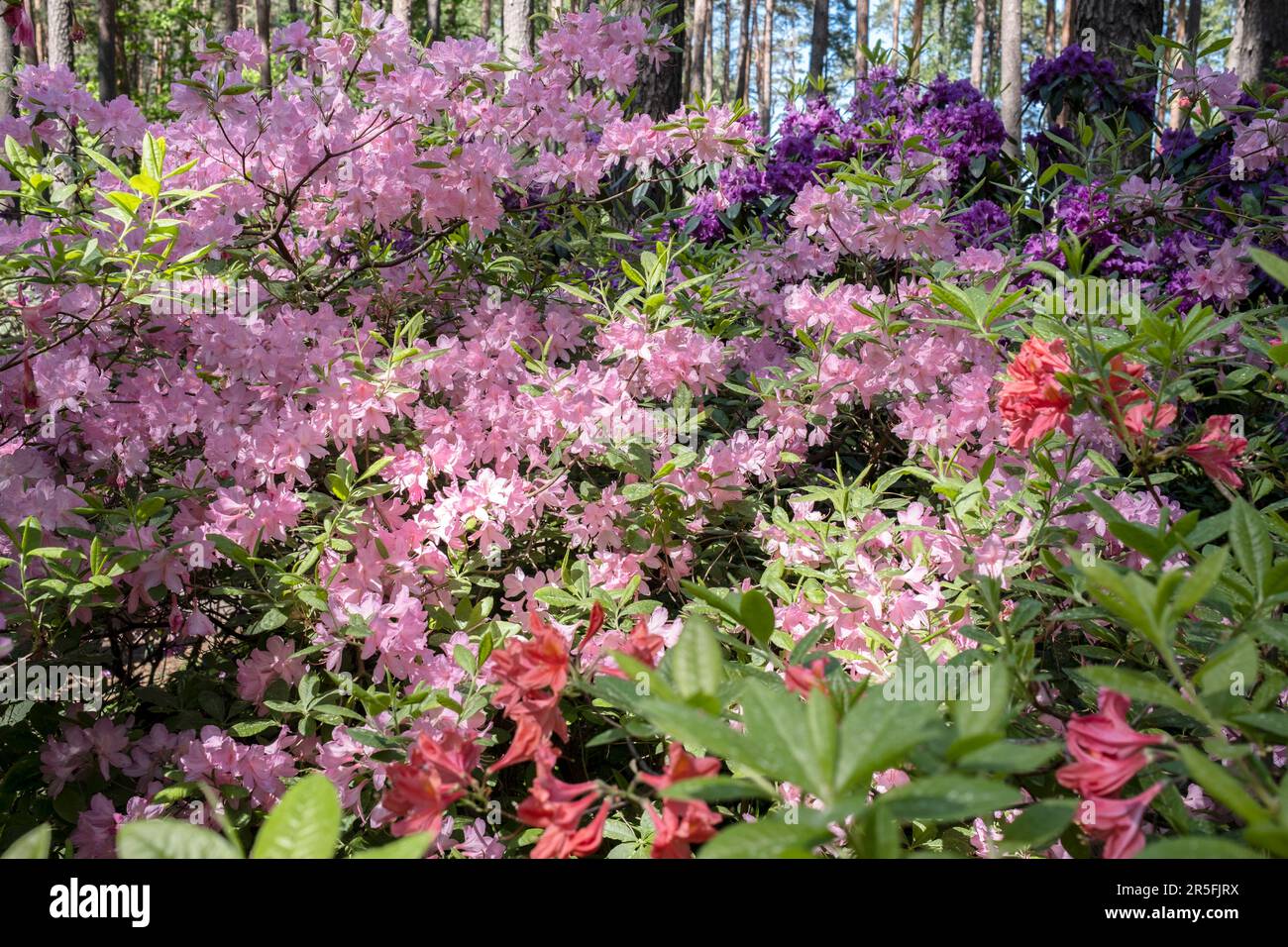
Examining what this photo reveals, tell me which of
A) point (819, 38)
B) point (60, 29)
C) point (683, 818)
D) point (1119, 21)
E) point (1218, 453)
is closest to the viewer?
point (683, 818)

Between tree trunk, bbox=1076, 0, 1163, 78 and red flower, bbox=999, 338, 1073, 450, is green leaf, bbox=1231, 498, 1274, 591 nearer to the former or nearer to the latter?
red flower, bbox=999, 338, 1073, 450

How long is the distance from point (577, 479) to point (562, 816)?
1.50m

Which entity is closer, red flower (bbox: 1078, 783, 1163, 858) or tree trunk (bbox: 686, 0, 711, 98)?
red flower (bbox: 1078, 783, 1163, 858)

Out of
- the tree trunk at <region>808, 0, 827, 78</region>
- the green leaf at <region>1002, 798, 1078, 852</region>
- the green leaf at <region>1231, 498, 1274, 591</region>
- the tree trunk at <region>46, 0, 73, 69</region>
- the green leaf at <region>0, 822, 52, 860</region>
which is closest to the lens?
the green leaf at <region>0, 822, 52, 860</region>

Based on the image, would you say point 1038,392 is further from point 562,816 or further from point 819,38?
point 819,38

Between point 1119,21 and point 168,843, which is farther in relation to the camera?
point 1119,21

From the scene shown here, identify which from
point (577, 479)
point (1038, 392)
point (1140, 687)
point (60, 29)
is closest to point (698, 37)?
point (60, 29)

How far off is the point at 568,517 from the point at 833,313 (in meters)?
0.88

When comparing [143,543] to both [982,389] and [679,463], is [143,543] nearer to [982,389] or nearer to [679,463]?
[679,463]

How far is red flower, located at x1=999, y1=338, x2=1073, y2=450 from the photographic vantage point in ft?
4.44

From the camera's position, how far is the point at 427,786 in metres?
0.95

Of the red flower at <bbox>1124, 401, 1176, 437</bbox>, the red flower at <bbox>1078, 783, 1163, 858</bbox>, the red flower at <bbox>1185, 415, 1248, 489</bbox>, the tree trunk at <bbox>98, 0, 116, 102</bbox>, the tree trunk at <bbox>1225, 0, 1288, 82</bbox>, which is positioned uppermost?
the tree trunk at <bbox>98, 0, 116, 102</bbox>

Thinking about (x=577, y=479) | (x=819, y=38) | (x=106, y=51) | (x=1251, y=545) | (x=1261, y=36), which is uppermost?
(x=819, y=38)

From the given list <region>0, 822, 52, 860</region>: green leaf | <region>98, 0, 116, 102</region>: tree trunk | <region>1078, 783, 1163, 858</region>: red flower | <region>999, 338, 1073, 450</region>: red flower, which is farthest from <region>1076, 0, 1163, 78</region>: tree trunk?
<region>98, 0, 116, 102</region>: tree trunk
